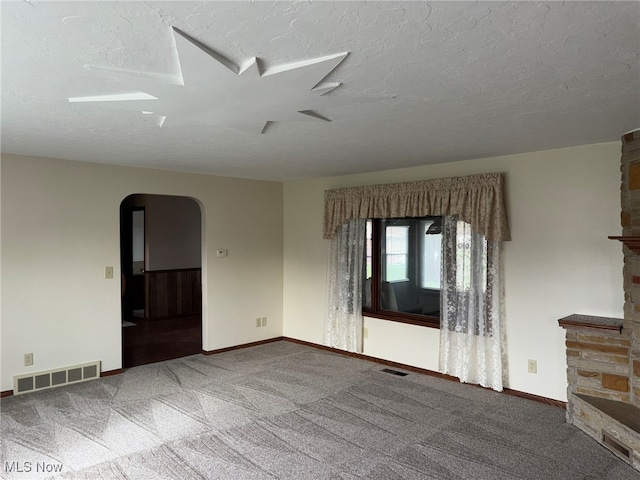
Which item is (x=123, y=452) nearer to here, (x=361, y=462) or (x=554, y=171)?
(x=361, y=462)

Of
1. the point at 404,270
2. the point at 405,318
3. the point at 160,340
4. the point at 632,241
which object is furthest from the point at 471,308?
the point at 160,340

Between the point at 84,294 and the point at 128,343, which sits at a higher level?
the point at 84,294

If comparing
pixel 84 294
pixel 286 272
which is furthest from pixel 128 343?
pixel 286 272

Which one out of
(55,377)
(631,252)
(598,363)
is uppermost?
(631,252)

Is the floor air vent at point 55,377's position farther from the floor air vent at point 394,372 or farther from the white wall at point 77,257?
the floor air vent at point 394,372

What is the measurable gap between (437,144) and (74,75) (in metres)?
2.65

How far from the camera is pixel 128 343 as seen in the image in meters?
5.97

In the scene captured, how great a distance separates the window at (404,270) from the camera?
479cm

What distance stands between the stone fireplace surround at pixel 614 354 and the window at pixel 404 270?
1501mm

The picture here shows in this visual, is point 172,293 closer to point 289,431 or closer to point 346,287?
point 346,287

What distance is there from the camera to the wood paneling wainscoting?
7.57m

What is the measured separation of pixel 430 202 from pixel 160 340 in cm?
420

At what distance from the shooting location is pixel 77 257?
14.5ft

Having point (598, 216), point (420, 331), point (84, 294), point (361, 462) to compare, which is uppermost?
point (598, 216)
